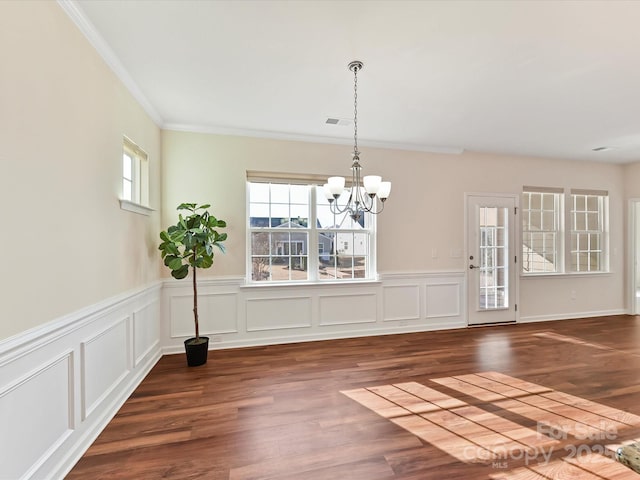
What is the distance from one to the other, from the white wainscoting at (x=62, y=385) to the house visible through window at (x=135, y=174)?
40.4 inches

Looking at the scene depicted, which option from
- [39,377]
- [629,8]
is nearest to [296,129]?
[629,8]

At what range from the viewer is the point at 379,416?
2.29 meters

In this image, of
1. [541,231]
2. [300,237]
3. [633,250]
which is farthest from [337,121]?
[633,250]

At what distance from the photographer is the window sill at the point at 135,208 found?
2493 millimetres

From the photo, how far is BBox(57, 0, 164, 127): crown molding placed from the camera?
5.81 ft

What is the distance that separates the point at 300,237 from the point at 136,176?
2.05 meters

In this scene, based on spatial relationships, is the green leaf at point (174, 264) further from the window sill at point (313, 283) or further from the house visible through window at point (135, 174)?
the window sill at point (313, 283)

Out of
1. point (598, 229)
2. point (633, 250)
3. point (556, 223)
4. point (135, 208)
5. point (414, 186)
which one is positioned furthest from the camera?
point (598, 229)

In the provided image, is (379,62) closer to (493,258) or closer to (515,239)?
(493,258)

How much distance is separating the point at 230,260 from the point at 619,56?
13.5ft

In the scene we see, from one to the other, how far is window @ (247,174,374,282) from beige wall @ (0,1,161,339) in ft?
5.71

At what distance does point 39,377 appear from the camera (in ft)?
5.07

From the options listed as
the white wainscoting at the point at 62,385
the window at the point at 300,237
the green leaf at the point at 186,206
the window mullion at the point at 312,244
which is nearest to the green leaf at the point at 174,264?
the white wainscoting at the point at 62,385

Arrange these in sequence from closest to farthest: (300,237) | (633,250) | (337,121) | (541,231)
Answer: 1. (337,121)
2. (300,237)
3. (541,231)
4. (633,250)
